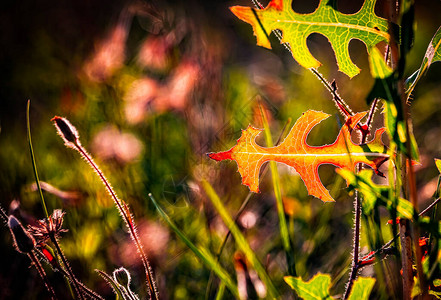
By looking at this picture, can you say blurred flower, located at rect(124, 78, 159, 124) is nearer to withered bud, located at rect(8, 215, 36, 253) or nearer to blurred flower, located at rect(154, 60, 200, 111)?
blurred flower, located at rect(154, 60, 200, 111)

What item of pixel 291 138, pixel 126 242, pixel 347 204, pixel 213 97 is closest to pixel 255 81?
pixel 213 97

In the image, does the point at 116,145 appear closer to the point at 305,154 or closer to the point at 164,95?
the point at 164,95

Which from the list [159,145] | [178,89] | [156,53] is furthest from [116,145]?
[156,53]

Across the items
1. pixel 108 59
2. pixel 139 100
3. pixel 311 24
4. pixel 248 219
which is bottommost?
pixel 248 219

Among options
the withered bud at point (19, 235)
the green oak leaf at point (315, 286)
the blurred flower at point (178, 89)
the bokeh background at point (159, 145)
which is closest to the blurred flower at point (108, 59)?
the bokeh background at point (159, 145)

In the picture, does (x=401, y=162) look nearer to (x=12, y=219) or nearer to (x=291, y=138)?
(x=291, y=138)

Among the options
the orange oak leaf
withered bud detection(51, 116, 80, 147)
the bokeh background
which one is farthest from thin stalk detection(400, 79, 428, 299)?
withered bud detection(51, 116, 80, 147)
